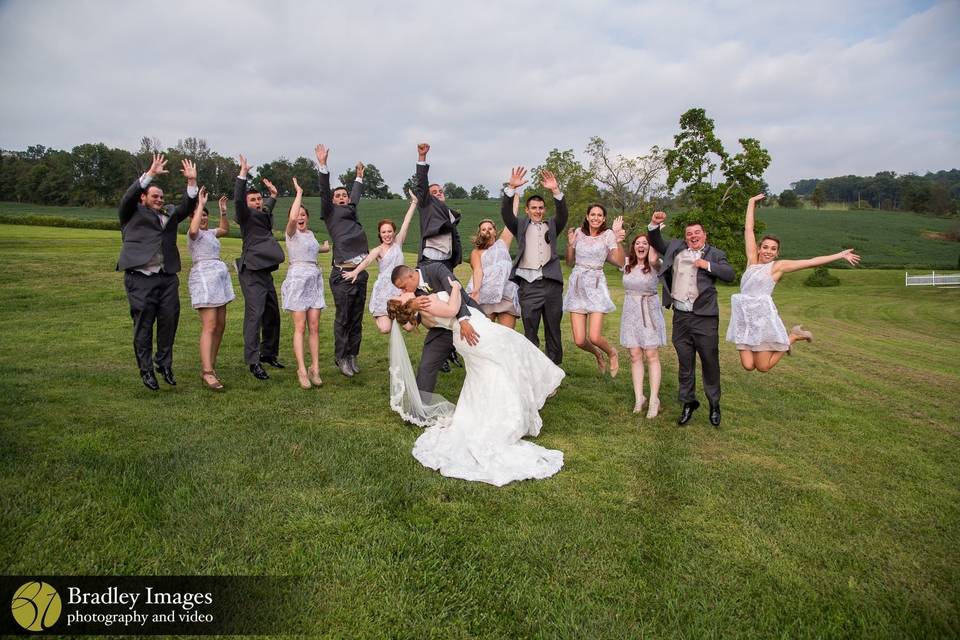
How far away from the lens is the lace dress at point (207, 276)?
730 cm

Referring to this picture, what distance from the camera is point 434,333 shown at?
22.3 ft

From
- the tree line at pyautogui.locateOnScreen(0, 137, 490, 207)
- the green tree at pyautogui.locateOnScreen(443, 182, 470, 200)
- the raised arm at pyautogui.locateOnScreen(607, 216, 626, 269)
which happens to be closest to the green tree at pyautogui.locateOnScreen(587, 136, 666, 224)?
the tree line at pyautogui.locateOnScreen(0, 137, 490, 207)

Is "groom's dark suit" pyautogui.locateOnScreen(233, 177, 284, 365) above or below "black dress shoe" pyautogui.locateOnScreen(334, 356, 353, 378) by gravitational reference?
above

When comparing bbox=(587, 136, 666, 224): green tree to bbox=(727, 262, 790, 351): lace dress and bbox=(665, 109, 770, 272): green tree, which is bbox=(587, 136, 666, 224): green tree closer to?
bbox=(665, 109, 770, 272): green tree

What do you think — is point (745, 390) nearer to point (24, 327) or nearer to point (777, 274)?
point (777, 274)

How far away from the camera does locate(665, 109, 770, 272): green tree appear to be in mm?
35781

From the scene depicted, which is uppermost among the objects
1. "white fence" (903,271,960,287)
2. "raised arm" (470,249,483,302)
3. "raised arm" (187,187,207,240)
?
"raised arm" (187,187,207,240)

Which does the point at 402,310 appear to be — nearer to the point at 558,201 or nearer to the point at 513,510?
the point at 513,510

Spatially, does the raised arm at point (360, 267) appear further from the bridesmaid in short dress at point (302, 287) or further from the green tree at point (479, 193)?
the green tree at point (479, 193)

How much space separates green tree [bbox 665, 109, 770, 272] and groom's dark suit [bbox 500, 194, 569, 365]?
2958 centimetres

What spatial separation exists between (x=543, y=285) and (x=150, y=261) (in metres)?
5.09

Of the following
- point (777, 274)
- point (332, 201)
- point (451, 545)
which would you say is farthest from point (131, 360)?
point (777, 274)

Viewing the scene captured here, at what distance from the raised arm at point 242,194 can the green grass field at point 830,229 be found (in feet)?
118

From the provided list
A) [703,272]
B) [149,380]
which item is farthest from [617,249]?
[149,380]
